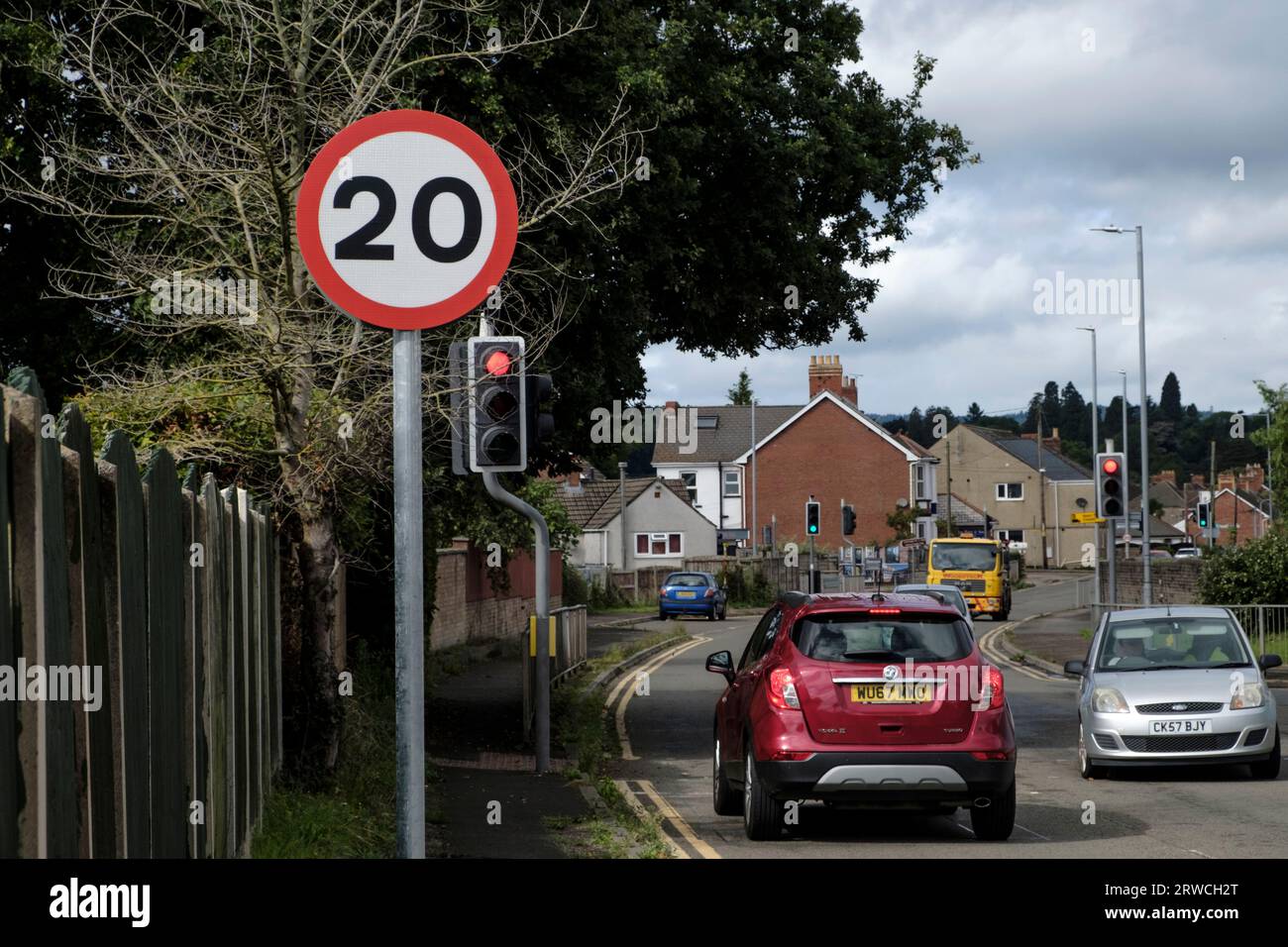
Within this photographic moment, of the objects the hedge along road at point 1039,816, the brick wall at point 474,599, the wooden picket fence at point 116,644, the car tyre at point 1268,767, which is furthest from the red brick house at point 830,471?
the wooden picket fence at point 116,644

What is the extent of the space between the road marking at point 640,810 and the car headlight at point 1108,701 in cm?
443

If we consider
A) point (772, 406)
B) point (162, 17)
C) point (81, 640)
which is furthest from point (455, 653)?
point (772, 406)

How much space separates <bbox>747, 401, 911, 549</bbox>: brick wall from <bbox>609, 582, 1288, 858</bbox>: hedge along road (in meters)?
72.3

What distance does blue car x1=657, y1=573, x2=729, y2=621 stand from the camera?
5528cm

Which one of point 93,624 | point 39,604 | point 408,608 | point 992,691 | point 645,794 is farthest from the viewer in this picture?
point 645,794

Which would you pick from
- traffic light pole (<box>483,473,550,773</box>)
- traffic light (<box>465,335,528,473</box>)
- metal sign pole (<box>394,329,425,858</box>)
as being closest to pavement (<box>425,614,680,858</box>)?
traffic light pole (<box>483,473,550,773</box>)

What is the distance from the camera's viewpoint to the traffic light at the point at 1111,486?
26594 mm

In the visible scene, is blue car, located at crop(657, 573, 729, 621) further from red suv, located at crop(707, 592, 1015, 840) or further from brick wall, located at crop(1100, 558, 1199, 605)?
red suv, located at crop(707, 592, 1015, 840)

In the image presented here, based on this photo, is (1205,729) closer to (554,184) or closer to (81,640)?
(554,184)

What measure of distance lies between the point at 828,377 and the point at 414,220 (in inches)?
3635

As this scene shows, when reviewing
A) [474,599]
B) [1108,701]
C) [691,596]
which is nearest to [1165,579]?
[691,596]

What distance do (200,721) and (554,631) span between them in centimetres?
1677

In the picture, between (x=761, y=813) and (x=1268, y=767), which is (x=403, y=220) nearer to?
(x=761, y=813)

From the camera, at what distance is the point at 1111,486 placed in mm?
26719
